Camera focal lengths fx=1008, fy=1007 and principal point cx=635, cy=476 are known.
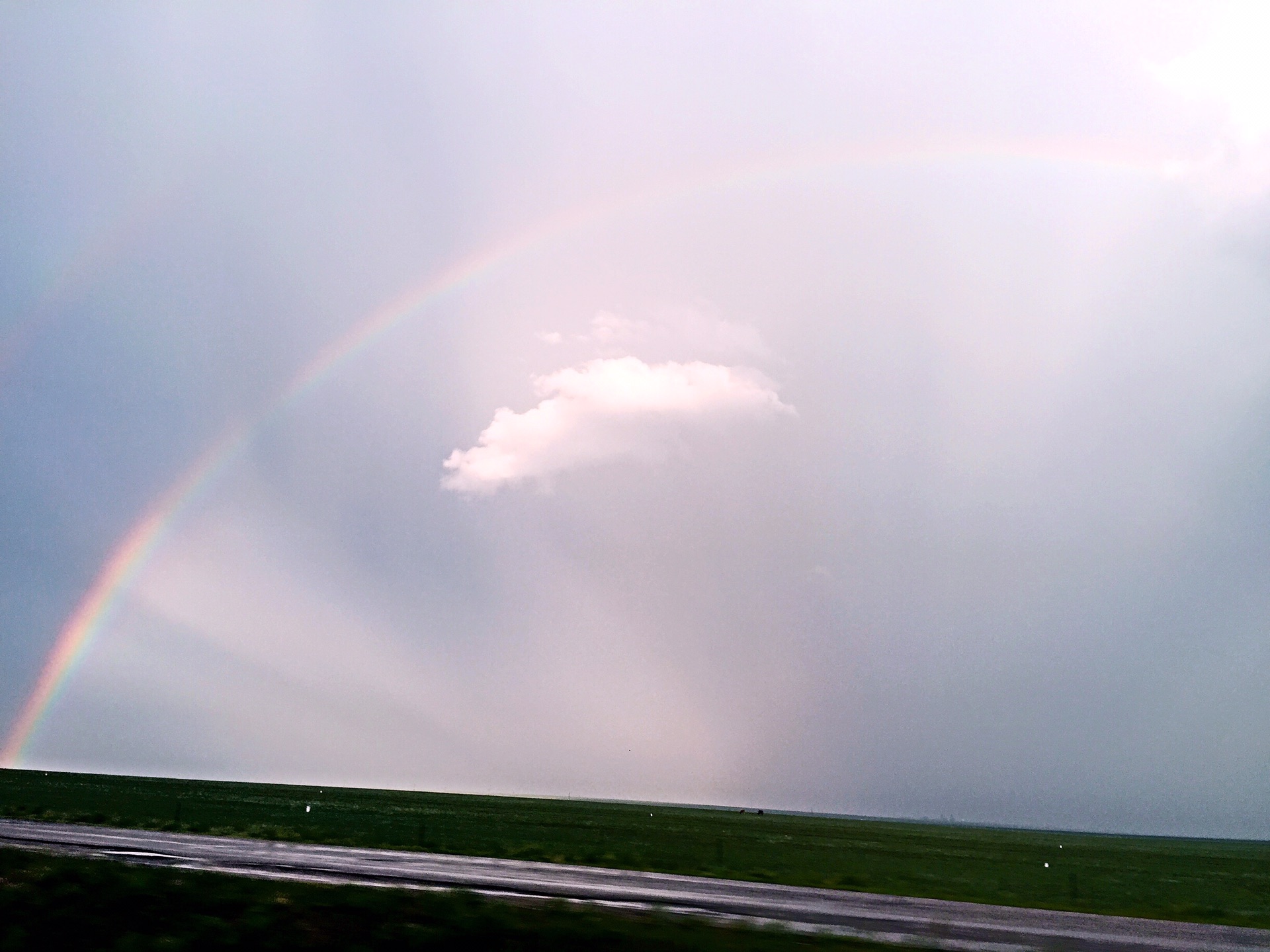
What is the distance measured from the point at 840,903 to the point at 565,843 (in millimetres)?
37775

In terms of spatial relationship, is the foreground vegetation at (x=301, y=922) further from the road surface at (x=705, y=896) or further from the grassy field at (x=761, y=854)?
the grassy field at (x=761, y=854)

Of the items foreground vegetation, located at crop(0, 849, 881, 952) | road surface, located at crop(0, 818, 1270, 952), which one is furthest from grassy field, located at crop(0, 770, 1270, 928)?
foreground vegetation, located at crop(0, 849, 881, 952)

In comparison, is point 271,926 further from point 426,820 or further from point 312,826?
point 426,820

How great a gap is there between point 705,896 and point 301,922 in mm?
14767

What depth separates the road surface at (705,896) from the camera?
80.6ft

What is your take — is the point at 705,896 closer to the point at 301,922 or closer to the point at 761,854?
the point at 301,922

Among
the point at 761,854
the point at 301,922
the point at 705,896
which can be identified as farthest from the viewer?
the point at 761,854

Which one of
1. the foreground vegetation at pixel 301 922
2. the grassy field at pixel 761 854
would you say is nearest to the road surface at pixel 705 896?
the foreground vegetation at pixel 301 922

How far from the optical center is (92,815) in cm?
5672

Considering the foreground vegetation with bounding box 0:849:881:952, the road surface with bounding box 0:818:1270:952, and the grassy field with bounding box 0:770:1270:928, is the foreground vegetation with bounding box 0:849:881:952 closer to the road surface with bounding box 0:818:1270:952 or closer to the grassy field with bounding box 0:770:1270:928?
the road surface with bounding box 0:818:1270:952

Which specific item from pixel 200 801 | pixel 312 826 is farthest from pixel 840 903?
pixel 200 801

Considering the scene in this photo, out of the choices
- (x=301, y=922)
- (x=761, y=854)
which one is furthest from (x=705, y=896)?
(x=761, y=854)

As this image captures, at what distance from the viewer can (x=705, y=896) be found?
30578 millimetres

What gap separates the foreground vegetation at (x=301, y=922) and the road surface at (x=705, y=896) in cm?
352
